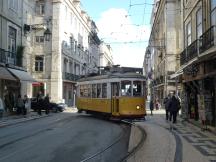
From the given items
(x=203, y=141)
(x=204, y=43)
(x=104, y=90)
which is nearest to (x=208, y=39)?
(x=204, y=43)

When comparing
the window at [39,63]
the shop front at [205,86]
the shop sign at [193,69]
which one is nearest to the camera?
the shop front at [205,86]

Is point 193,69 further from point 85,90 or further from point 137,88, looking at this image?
point 85,90

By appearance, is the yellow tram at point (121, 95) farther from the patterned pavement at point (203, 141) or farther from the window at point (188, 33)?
the patterned pavement at point (203, 141)

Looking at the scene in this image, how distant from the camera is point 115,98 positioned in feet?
84.3

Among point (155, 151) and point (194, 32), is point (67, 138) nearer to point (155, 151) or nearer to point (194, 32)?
point (155, 151)

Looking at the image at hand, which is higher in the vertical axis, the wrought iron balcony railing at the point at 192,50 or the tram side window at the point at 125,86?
the wrought iron balcony railing at the point at 192,50

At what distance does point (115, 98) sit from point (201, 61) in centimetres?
702

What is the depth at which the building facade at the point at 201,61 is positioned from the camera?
19797 millimetres

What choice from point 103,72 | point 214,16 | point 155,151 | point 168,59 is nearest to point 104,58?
point 168,59

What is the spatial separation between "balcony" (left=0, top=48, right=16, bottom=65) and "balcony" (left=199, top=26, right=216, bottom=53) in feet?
50.5

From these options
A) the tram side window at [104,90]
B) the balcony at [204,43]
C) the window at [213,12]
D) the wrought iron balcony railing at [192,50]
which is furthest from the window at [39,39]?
the window at [213,12]

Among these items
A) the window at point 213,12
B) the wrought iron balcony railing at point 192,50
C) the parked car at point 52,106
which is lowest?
the parked car at point 52,106

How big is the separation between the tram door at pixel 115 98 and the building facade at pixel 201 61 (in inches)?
161

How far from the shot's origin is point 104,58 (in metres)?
118
